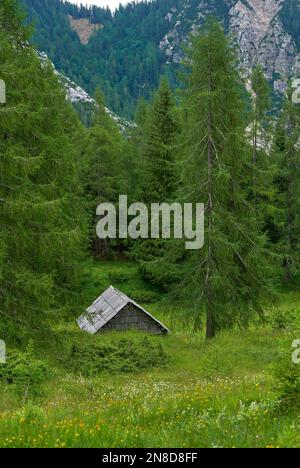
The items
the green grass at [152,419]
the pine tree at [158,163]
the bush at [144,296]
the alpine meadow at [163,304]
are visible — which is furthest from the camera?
the pine tree at [158,163]

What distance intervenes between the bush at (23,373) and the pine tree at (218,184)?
8.30 m

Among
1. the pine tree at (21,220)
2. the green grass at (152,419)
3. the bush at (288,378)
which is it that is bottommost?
the green grass at (152,419)

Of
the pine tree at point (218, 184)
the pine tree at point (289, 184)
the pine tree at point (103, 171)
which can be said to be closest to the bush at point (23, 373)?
the pine tree at point (218, 184)

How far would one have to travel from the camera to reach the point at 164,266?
20.9m

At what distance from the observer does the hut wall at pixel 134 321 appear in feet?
93.6

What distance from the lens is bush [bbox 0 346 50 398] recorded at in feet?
39.5

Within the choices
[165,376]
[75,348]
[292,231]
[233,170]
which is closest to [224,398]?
[165,376]

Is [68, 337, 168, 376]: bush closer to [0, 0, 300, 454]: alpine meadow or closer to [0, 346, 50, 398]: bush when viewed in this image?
[0, 0, 300, 454]: alpine meadow

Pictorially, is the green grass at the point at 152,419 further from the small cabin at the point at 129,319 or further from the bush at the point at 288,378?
the small cabin at the point at 129,319

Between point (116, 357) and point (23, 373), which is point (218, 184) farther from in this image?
point (23, 373)

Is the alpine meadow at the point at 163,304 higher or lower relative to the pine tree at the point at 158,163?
lower

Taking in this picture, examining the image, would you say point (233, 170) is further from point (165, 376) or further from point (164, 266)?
point (165, 376)

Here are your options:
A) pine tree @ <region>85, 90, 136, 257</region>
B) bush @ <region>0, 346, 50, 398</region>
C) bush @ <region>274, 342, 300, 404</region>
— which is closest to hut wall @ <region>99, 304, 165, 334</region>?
bush @ <region>0, 346, 50, 398</region>

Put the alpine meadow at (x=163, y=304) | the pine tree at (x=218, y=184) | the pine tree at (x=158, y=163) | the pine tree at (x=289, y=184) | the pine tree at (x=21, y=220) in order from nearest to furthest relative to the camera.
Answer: the alpine meadow at (x=163, y=304) < the pine tree at (x=21, y=220) < the pine tree at (x=218, y=184) < the pine tree at (x=158, y=163) < the pine tree at (x=289, y=184)
